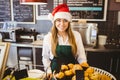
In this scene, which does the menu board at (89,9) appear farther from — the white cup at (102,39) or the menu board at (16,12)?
the menu board at (16,12)

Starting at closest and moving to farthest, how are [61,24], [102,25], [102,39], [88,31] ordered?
[61,24]
[88,31]
[102,39]
[102,25]

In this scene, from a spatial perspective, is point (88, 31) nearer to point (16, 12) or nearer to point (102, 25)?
point (102, 25)

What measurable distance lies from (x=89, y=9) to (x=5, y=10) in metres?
1.61

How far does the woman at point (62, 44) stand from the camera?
71.2 inches

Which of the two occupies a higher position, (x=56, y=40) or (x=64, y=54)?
(x=56, y=40)

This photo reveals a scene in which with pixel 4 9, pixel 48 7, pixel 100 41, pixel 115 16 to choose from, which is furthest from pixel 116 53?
pixel 4 9

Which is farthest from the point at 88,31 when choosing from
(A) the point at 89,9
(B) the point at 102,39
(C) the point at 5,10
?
(C) the point at 5,10

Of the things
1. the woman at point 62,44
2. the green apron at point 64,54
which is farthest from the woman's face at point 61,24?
the green apron at point 64,54

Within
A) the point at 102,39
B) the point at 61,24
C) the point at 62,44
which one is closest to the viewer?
the point at 61,24

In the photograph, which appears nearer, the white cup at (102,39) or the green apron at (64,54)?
the green apron at (64,54)

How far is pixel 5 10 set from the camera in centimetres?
351

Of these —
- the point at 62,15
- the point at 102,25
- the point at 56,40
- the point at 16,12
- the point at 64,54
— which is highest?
the point at 16,12

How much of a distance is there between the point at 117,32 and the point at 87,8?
674mm

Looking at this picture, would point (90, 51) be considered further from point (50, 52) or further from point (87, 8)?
point (50, 52)
